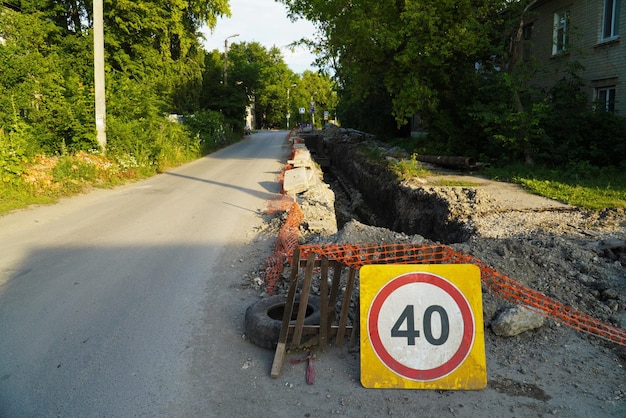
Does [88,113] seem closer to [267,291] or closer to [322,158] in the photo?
[267,291]

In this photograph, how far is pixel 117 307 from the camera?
548cm

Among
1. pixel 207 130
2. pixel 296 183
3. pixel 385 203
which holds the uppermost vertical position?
pixel 207 130

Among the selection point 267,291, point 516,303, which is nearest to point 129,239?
point 267,291

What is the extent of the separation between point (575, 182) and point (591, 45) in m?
6.50

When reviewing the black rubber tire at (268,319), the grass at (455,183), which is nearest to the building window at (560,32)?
the grass at (455,183)

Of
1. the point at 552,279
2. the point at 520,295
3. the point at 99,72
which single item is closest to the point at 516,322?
the point at 520,295

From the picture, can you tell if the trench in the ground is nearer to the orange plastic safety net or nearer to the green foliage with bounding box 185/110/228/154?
the orange plastic safety net

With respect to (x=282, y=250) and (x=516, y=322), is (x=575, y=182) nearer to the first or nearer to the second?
(x=282, y=250)

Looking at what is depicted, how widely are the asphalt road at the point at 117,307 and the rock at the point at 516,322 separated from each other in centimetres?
241

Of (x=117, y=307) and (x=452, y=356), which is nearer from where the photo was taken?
(x=452, y=356)

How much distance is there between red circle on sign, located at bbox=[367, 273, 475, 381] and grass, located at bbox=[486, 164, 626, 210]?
766cm

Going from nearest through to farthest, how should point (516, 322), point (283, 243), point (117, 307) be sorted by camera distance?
point (516, 322) → point (117, 307) → point (283, 243)

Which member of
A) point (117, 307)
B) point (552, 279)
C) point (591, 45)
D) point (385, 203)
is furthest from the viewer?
point (385, 203)

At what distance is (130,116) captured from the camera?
17.7 metres
